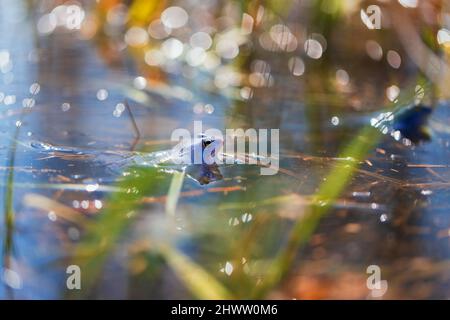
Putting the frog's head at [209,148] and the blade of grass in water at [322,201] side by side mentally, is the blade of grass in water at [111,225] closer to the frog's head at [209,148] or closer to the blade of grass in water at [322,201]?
the frog's head at [209,148]

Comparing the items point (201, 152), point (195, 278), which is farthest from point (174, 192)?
point (195, 278)

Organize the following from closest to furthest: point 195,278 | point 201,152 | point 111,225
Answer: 1. point 195,278
2. point 111,225
3. point 201,152

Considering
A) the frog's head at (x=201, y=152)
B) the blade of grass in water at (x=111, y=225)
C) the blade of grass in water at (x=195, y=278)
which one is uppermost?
the frog's head at (x=201, y=152)

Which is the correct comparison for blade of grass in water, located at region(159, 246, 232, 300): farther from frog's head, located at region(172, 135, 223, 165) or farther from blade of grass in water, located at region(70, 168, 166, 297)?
frog's head, located at region(172, 135, 223, 165)

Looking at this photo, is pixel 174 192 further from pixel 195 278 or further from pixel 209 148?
pixel 195 278

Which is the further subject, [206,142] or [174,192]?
[206,142]

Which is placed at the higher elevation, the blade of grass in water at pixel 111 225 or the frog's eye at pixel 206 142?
the frog's eye at pixel 206 142

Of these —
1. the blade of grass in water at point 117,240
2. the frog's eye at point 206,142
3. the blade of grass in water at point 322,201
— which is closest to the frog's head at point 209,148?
the frog's eye at point 206,142
